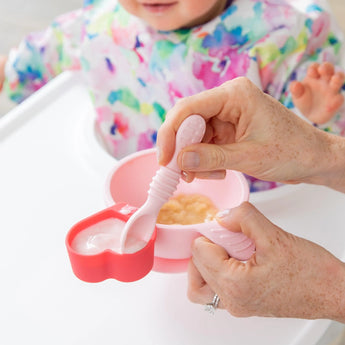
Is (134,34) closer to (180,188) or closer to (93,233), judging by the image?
(180,188)

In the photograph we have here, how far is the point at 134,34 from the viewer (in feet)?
3.25

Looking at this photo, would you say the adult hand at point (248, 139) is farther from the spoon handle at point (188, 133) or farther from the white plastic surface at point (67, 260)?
the white plastic surface at point (67, 260)

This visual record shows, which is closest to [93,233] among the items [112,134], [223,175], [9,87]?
[223,175]

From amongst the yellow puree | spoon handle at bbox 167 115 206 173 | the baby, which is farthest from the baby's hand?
spoon handle at bbox 167 115 206 173

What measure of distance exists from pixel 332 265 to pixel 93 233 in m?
0.30

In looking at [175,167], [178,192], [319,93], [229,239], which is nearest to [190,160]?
[175,167]

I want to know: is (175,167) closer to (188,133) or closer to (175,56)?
(188,133)

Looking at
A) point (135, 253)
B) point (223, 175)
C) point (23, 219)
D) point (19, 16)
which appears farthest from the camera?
point (19, 16)

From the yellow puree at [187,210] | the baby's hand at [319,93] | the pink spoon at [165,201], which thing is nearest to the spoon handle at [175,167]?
the pink spoon at [165,201]

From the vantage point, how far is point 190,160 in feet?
1.83

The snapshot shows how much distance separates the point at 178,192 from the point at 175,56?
29 centimetres

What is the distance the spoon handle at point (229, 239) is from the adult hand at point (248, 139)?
68 millimetres

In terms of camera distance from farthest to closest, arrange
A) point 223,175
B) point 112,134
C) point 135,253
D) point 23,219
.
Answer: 1. point 112,134
2. point 23,219
3. point 223,175
4. point 135,253

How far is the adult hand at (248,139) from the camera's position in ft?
1.87
